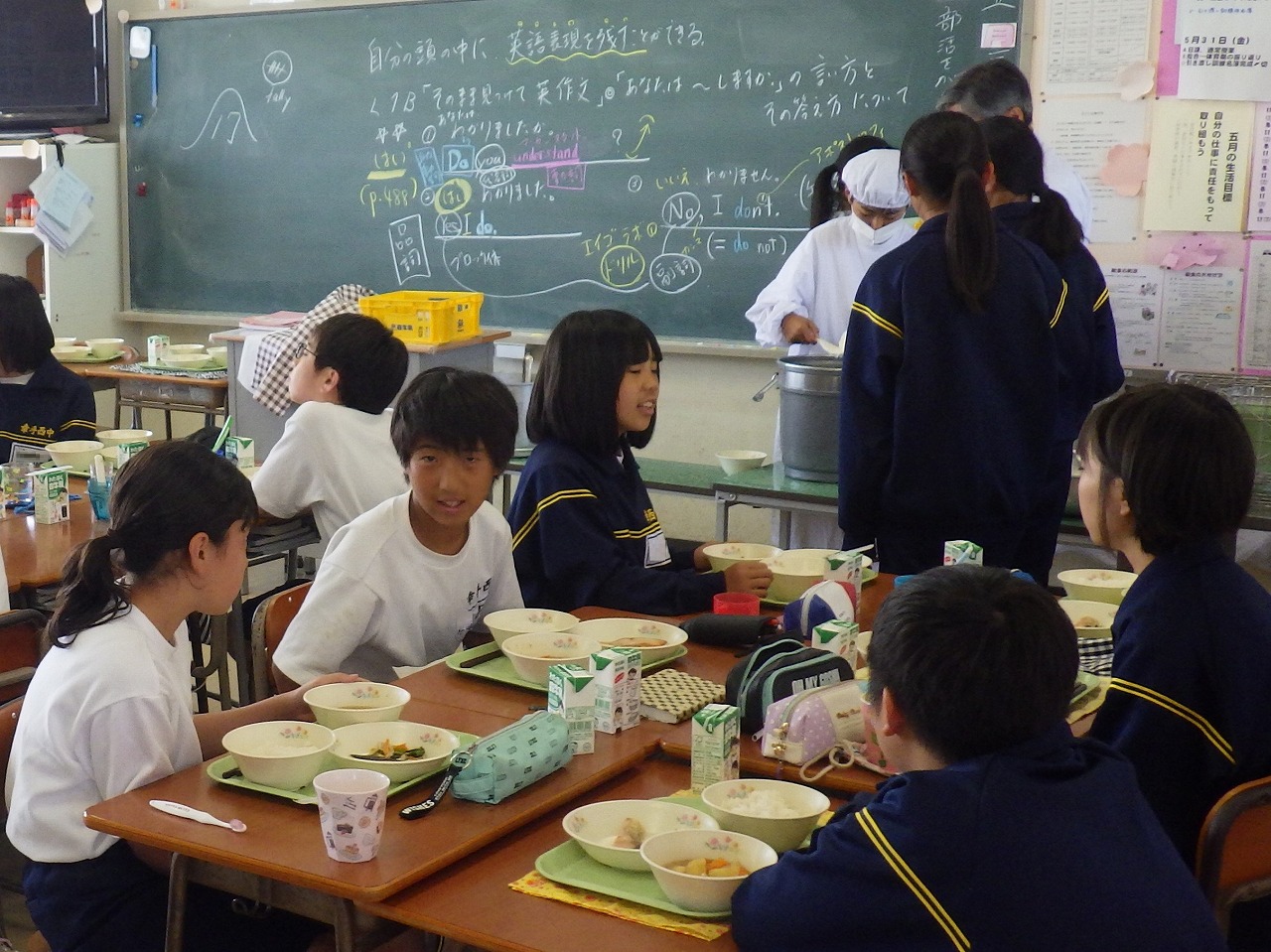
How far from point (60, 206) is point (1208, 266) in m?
4.68

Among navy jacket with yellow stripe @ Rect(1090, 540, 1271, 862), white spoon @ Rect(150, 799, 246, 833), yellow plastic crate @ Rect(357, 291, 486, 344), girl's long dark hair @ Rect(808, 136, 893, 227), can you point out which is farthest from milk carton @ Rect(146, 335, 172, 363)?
navy jacket with yellow stripe @ Rect(1090, 540, 1271, 862)

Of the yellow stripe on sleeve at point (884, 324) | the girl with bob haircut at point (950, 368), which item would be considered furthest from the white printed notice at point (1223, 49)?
the yellow stripe on sleeve at point (884, 324)

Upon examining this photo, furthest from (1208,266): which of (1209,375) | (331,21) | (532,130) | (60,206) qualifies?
(60,206)

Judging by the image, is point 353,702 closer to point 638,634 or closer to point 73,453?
point 638,634

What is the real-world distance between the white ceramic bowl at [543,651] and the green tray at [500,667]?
0.01 m

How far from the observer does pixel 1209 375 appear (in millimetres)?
4141

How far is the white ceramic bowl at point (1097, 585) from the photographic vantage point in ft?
8.20

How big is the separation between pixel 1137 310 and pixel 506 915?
3526 millimetres

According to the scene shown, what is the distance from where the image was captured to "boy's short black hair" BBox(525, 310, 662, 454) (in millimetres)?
2512

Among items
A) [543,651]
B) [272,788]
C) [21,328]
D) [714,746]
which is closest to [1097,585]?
[543,651]

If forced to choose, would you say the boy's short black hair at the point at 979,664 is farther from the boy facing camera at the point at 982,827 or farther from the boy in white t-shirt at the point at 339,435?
the boy in white t-shirt at the point at 339,435

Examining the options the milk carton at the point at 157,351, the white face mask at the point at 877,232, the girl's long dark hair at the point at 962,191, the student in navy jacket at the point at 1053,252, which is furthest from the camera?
the milk carton at the point at 157,351

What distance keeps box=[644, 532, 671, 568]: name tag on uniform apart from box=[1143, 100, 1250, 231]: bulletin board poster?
235cm

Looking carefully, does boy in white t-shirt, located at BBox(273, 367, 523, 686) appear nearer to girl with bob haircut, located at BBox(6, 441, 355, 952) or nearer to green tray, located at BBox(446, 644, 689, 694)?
green tray, located at BBox(446, 644, 689, 694)
